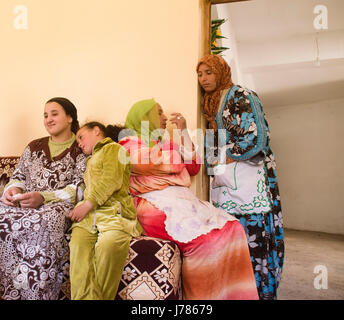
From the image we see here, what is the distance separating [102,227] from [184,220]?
41 cm

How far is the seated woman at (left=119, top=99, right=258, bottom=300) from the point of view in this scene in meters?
1.60

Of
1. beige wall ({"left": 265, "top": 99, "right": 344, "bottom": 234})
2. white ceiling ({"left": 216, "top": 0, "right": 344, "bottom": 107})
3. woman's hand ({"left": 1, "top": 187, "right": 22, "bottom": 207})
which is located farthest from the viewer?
beige wall ({"left": 265, "top": 99, "right": 344, "bottom": 234})

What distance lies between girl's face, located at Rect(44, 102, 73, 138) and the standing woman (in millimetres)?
894

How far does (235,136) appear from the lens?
1.99 meters

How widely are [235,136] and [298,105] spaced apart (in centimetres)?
228

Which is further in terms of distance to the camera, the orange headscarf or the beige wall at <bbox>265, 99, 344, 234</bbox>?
the beige wall at <bbox>265, 99, 344, 234</bbox>

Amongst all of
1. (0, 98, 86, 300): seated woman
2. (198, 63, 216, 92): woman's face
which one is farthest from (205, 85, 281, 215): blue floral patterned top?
(0, 98, 86, 300): seated woman

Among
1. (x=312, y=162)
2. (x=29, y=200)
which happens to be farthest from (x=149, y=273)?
(x=312, y=162)

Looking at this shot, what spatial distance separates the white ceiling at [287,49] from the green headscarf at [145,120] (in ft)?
5.10

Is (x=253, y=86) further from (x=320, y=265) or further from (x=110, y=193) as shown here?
(x=110, y=193)

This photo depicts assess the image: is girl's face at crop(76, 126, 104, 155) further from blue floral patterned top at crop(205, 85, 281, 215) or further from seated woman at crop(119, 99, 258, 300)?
blue floral patterned top at crop(205, 85, 281, 215)

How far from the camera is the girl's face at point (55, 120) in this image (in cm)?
197

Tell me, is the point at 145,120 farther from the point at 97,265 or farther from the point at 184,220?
the point at 97,265
